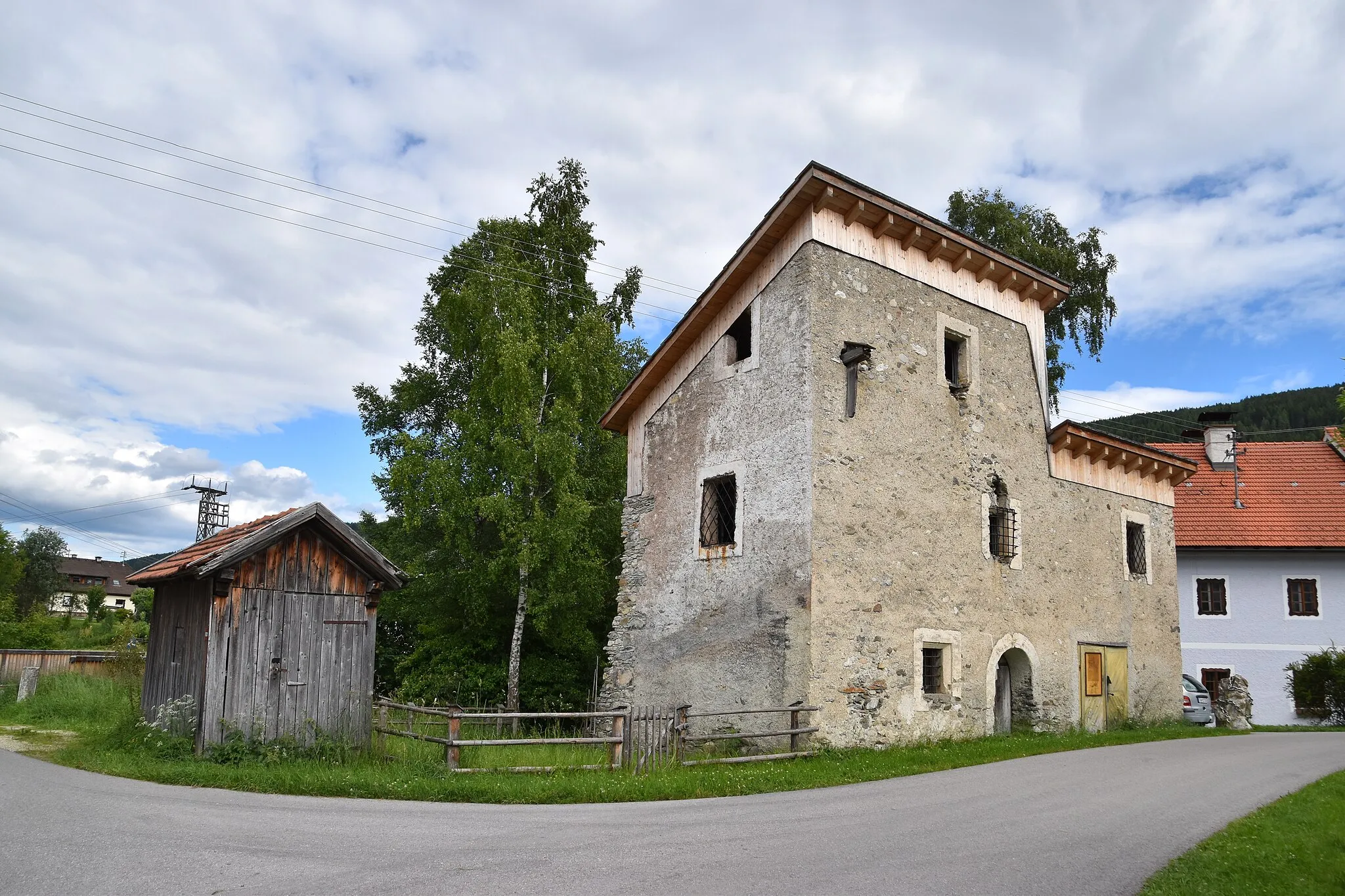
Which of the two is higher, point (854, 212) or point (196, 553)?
point (854, 212)

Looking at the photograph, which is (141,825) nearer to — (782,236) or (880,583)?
(880,583)

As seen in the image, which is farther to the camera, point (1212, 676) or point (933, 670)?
point (1212, 676)

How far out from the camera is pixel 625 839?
762cm

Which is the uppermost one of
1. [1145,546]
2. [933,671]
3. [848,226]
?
[848,226]

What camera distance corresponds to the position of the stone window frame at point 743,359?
597 inches

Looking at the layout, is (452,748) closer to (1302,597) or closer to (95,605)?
(1302,597)

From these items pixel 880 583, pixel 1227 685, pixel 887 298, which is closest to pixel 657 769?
pixel 880 583

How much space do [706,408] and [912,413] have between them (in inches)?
144

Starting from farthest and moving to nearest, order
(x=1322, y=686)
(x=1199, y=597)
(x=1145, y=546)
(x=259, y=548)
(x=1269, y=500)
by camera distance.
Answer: (x=1269, y=500) < (x=1199, y=597) < (x=1322, y=686) < (x=1145, y=546) < (x=259, y=548)

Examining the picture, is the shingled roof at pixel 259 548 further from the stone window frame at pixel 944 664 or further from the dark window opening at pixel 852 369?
the stone window frame at pixel 944 664

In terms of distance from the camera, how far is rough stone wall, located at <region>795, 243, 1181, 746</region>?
44.6ft

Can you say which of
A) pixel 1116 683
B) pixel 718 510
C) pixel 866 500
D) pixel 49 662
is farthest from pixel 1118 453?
pixel 49 662

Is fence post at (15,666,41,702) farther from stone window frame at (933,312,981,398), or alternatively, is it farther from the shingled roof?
stone window frame at (933,312,981,398)

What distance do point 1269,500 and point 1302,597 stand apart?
10.2 feet
